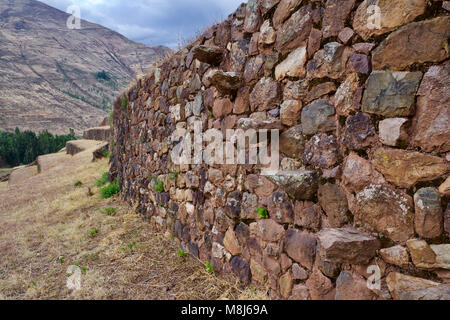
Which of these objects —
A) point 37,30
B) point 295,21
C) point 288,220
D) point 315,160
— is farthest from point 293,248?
point 37,30

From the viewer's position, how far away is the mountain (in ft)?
134

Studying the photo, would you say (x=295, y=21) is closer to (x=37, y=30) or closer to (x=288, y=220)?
(x=288, y=220)

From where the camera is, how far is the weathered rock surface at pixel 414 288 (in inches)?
42.5

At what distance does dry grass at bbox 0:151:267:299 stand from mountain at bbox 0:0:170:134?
36.3 meters

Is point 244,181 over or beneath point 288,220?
over

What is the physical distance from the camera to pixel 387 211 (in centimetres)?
126

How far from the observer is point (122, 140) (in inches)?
247

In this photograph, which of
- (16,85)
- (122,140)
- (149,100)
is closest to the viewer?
(149,100)

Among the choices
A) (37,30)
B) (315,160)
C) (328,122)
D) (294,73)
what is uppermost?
(37,30)

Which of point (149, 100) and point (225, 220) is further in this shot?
point (149, 100)

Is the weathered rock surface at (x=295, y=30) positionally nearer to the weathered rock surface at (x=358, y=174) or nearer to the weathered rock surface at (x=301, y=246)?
the weathered rock surface at (x=358, y=174)

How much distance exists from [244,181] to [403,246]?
1279mm

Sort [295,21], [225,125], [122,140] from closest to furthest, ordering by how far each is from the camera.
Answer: [295,21], [225,125], [122,140]

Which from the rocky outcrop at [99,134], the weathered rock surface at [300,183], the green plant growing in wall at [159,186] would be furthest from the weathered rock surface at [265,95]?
the rocky outcrop at [99,134]
